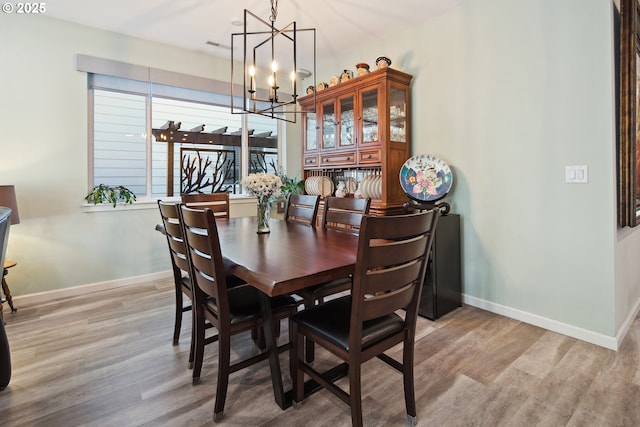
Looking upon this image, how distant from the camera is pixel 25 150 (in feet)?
9.59

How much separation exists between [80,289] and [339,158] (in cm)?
281

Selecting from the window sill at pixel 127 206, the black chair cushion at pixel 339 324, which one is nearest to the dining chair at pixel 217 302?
the black chair cushion at pixel 339 324

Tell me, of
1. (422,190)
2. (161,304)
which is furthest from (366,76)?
(161,304)

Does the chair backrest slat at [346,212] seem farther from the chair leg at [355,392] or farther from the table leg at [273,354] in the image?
the chair leg at [355,392]

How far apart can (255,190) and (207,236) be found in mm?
749

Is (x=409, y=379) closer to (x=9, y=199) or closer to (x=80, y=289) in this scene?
(x=9, y=199)

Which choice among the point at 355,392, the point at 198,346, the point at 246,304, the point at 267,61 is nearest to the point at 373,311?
the point at 355,392

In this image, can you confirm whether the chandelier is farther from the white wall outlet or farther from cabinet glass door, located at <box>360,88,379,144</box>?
the white wall outlet

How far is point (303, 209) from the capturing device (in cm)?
271

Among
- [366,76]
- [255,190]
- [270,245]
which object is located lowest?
[270,245]

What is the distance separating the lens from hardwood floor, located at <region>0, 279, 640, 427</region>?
1550mm

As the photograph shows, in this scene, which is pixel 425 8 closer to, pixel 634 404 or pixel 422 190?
pixel 422 190

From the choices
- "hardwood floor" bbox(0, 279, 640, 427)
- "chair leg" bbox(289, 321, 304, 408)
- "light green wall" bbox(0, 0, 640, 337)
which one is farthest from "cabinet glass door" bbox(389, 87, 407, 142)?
"chair leg" bbox(289, 321, 304, 408)

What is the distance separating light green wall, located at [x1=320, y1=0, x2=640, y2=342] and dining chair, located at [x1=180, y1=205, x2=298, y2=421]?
1.82 m
